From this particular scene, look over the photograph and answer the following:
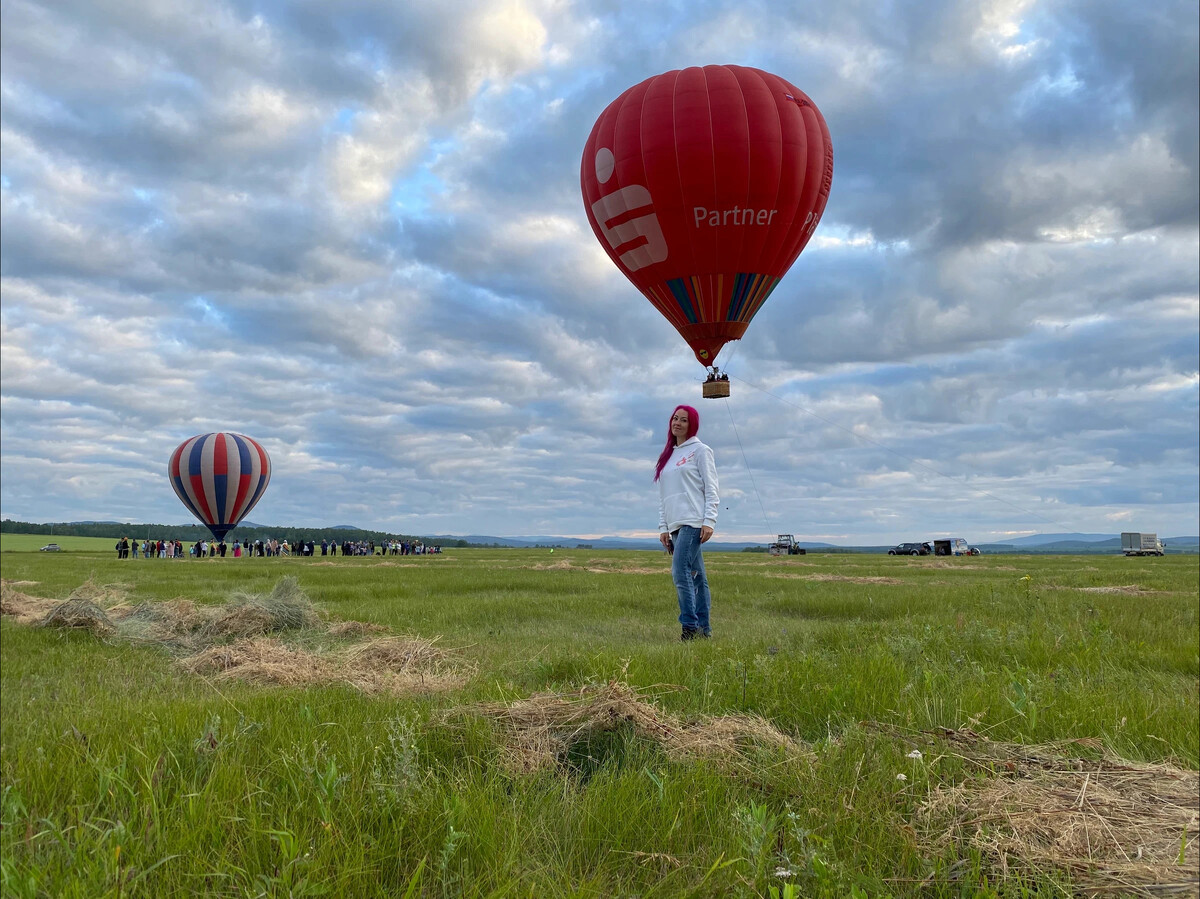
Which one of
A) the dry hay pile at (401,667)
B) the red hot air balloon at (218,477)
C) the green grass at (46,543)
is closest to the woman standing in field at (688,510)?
the dry hay pile at (401,667)

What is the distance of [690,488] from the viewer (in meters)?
8.12

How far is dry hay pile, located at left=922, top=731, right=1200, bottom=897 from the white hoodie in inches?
194

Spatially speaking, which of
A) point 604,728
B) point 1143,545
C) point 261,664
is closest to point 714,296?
point 261,664

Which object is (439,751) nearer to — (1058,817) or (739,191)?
(1058,817)

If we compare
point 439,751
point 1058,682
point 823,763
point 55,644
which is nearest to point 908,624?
point 1058,682

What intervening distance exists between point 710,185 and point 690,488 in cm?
929

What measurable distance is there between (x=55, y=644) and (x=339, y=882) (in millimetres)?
7828

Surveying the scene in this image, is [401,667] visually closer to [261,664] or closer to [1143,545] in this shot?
[261,664]

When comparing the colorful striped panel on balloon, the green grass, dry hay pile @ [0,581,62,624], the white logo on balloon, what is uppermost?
the white logo on balloon

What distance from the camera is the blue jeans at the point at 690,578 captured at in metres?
7.84

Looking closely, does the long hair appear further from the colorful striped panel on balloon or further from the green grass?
the green grass

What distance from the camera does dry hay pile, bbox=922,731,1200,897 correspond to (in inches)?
84.7

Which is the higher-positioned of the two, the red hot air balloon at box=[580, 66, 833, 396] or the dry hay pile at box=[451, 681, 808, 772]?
the red hot air balloon at box=[580, 66, 833, 396]

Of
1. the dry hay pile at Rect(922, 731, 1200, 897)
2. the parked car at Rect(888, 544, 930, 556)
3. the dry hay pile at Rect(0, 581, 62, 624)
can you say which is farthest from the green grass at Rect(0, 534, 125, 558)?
the parked car at Rect(888, 544, 930, 556)
